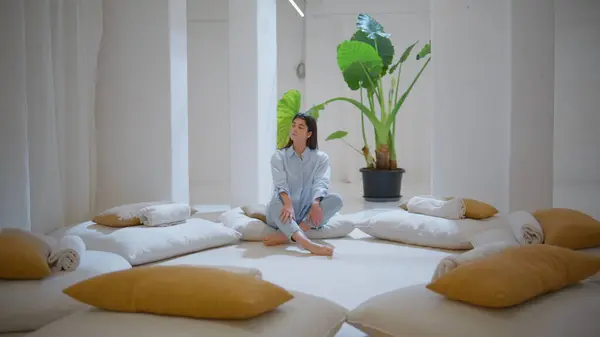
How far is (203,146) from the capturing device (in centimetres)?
790

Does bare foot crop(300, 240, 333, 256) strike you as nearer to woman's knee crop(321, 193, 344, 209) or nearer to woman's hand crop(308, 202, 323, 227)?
woman's hand crop(308, 202, 323, 227)

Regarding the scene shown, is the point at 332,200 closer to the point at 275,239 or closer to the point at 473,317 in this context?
the point at 275,239

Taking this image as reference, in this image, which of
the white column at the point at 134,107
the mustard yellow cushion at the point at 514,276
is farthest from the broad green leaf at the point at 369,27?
the mustard yellow cushion at the point at 514,276

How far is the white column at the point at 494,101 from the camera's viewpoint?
3.99 meters

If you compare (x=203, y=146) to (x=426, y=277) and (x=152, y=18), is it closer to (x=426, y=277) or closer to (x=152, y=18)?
(x=152, y=18)

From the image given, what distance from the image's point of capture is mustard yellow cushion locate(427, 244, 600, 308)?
5.53ft

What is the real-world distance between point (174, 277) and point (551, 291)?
112 cm

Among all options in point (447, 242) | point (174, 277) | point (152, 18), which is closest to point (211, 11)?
point (152, 18)

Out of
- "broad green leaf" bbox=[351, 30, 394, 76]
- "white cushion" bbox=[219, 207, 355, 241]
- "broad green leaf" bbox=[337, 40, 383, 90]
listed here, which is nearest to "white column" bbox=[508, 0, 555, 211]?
"white cushion" bbox=[219, 207, 355, 241]

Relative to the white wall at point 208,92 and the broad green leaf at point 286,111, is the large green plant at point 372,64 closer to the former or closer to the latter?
the broad green leaf at point 286,111

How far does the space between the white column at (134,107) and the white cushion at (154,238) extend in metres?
0.92

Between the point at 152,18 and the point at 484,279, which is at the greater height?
the point at 152,18

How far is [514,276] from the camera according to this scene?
1727 millimetres

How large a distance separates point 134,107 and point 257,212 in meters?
1.33
